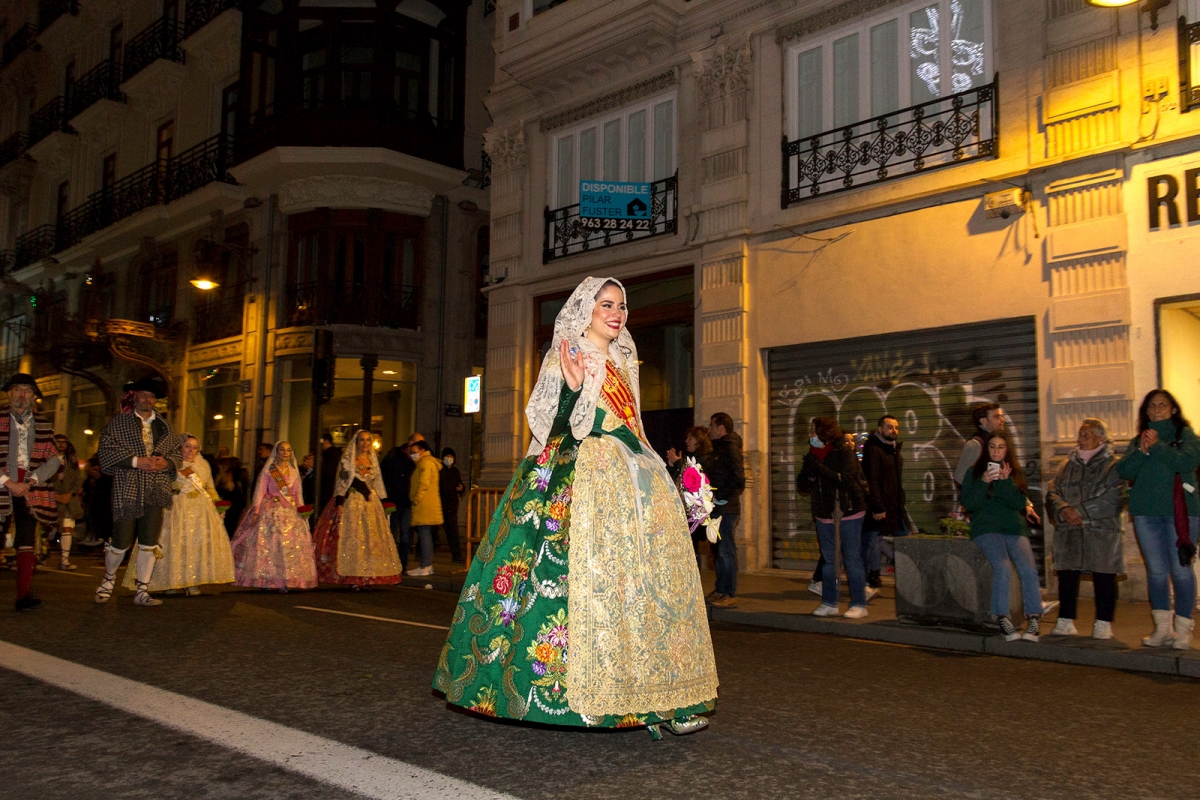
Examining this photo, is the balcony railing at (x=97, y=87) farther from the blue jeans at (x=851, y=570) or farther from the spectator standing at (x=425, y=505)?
the blue jeans at (x=851, y=570)

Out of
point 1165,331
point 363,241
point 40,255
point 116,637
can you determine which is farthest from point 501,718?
point 40,255

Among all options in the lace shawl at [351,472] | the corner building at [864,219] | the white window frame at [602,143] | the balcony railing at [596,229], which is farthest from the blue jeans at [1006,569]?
the white window frame at [602,143]

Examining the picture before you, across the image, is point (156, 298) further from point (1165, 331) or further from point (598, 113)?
point (1165, 331)

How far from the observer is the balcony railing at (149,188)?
23.9m

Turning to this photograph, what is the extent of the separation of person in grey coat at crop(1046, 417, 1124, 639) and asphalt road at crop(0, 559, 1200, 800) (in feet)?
3.33

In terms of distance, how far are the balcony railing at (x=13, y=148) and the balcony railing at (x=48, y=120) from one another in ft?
2.57

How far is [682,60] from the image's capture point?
49.2 feet

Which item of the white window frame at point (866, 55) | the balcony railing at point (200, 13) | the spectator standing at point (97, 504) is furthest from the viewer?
the balcony railing at point (200, 13)

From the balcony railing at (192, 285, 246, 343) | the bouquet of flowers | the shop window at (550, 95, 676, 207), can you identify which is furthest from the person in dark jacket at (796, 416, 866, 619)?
the balcony railing at (192, 285, 246, 343)

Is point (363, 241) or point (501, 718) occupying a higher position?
point (363, 241)

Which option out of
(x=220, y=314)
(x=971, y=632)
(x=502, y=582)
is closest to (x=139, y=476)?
(x=502, y=582)

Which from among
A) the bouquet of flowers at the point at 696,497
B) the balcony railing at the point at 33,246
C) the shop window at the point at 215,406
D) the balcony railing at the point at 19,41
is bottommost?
the bouquet of flowers at the point at 696,497

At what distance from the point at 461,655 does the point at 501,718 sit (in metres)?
0.34

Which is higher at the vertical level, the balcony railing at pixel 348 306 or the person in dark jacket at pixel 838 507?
the balcony railing at pixel 348 306
